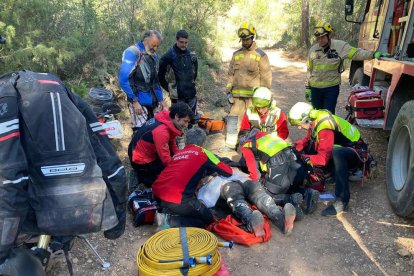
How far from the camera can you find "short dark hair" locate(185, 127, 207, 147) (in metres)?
6.38

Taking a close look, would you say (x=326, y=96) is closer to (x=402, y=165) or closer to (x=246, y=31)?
(x=246, y=31)

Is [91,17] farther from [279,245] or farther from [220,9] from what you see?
[220,9]

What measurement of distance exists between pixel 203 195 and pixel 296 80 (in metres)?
10.1

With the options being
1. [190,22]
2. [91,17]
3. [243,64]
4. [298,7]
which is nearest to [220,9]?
[190,22]

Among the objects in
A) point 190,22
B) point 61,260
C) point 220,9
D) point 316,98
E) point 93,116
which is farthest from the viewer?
point 220,9

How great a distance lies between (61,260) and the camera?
10.8 feet

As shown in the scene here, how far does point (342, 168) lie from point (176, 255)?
244 centimetres

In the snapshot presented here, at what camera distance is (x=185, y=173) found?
12.6 ft

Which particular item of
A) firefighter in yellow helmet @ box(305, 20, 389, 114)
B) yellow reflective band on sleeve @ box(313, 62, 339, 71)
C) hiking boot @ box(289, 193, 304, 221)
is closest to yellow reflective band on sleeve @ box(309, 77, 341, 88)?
firefighter in yellow helmet @ box(305, 20, 389, 114)

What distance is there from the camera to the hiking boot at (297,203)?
4.14m

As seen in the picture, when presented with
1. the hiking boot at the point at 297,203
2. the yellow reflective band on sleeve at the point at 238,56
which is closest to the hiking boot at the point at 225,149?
the yellow reflective band on sleeve at the point at 238,56

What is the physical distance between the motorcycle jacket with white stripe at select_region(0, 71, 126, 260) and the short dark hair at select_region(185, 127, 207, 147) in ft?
14.1

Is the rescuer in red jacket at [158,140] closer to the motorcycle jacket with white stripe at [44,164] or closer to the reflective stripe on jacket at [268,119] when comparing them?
Result: the reflective stripe on jacket at [268,119]

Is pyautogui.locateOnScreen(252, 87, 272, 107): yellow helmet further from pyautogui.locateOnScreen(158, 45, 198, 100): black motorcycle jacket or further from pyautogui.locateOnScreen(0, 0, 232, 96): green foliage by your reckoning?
pyautogui.locateOnScreen(0, 0, 232, 96): green foliage
